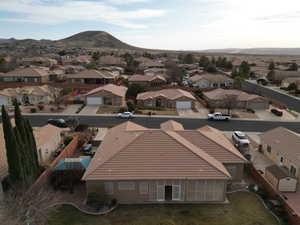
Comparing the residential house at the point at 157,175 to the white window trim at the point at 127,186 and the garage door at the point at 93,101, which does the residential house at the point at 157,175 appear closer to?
the white window trim at the point at 127,186

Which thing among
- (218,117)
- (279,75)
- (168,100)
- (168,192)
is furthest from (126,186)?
(279,75)

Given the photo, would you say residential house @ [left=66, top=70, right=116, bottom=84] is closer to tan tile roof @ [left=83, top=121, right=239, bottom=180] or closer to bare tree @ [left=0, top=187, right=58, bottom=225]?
tan tile roof @ [left=83, top=121, right=239, bottom=180]

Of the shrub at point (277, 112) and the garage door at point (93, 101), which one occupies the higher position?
the garage door at point (93, 101)

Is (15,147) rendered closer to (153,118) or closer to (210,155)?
(210,155)

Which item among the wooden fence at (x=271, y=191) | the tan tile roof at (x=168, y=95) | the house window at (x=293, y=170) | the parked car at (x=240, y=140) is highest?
the tan tile roof at (x=168, y=95)

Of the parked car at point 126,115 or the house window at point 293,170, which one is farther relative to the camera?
the parked car at point 126,115

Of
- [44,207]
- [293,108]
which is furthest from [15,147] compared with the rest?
[293,108]

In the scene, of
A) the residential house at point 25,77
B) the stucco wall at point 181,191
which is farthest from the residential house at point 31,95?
the stucco wall at point 181,191
